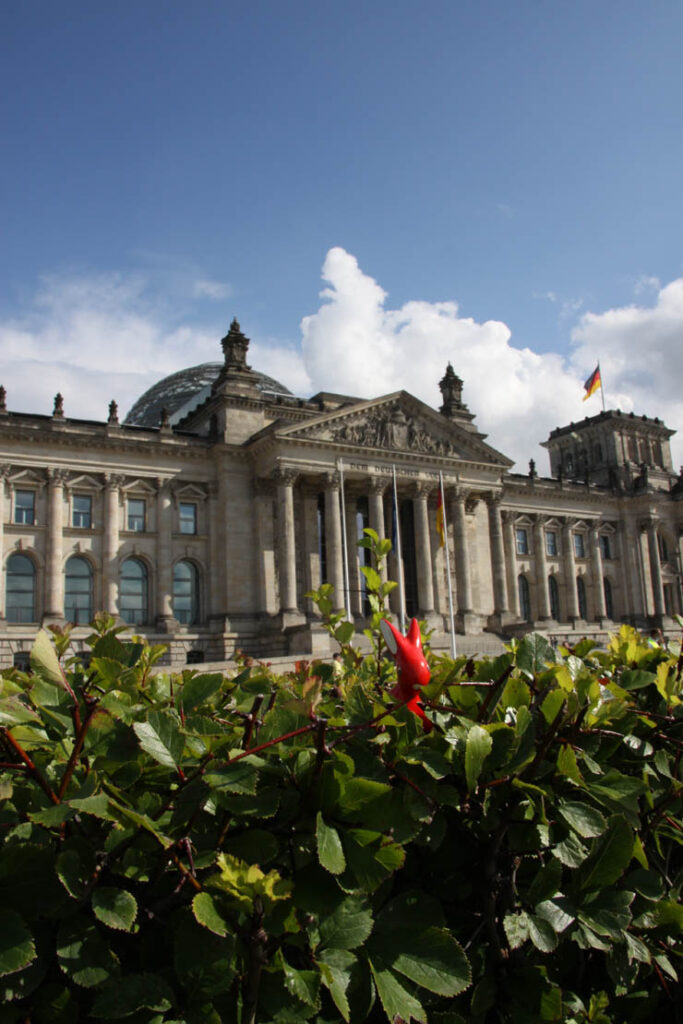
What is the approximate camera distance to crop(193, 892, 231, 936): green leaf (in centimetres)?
194

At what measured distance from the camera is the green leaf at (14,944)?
1826 millimetres

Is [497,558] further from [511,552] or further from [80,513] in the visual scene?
[80,513]

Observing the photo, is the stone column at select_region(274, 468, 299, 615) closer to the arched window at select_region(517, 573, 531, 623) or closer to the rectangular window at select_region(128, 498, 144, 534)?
the rectangular window at select_region(128, 498, 144, 534)

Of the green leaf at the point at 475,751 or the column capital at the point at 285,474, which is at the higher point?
the column capital at the point at 285,474

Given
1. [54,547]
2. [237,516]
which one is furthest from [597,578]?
[54,547]

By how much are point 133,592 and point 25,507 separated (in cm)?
724

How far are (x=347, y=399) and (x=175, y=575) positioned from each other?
15.9 meters

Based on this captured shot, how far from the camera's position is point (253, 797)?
218 cm

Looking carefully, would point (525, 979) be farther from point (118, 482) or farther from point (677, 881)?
point (118, 482)

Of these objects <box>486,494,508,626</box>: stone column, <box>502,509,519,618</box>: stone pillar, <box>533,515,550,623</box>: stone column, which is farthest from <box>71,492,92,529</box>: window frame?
<box>533,515,550,623</box>: stone column

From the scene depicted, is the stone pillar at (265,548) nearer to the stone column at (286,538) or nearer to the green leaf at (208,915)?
the stone column at (286,538)

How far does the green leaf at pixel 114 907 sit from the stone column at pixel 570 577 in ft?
205

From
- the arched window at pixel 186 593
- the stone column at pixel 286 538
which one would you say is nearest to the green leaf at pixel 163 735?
the stone column at pixel 286 538

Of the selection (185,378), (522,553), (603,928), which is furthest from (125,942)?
(185,378)
